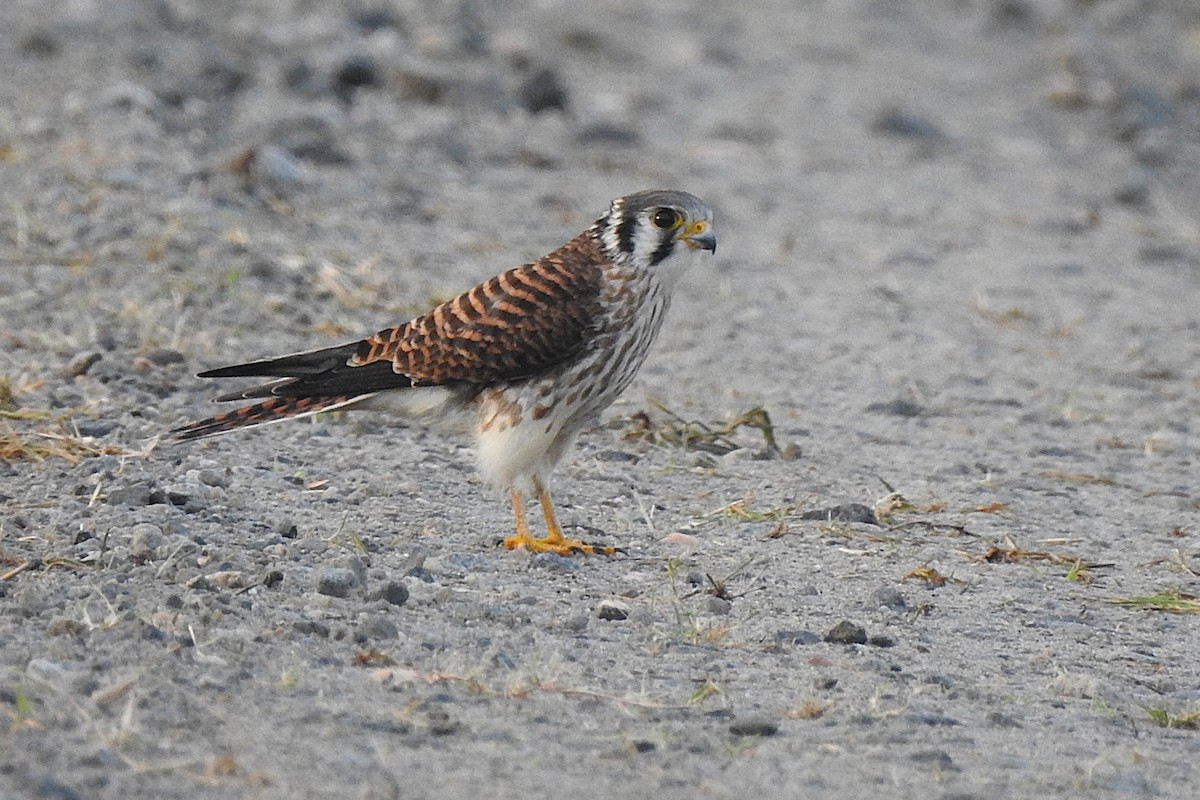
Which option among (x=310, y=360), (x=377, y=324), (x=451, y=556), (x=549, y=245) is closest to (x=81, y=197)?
(x=377, y=324)

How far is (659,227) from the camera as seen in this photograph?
16.5ft

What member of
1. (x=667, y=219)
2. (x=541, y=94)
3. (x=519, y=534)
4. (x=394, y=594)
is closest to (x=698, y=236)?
(x=667, y=219)

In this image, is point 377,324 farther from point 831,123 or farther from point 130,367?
point 831,123

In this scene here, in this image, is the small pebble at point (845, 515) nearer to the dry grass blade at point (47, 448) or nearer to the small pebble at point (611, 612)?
the small pebble at point (611, 612)

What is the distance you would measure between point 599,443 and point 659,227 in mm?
925

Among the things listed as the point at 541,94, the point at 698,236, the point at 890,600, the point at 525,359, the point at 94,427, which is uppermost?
the point at 698,236

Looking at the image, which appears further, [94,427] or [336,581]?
[94,427]

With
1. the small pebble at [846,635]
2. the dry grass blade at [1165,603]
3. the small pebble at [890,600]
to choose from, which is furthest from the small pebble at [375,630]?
the dry grass blade at [1165,603]

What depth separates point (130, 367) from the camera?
5.71 metres

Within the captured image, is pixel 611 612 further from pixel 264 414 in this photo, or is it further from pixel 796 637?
pixel 264 414

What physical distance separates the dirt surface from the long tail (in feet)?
0.45

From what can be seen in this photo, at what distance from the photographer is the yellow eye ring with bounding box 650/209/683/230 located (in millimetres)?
5016

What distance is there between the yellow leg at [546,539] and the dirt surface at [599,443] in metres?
0.06

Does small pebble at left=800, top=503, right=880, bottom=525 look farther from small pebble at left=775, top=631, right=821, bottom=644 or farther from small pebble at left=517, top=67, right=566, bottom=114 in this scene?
small pebble at left=517, top=67, right=566, bottom=114
